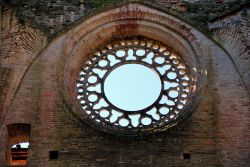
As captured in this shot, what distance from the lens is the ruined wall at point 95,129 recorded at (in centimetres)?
1354

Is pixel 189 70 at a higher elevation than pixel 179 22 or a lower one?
lower

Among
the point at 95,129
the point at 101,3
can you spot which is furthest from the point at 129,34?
the point at 95,129

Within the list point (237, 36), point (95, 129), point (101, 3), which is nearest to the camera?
point (95, 129)

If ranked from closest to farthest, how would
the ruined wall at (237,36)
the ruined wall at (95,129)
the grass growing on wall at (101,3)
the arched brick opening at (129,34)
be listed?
the ruined wall at (95,129)
the ruined wall at (237,36)
the arched brick opening at (129,34)
the grass growing on wall at (101,3)

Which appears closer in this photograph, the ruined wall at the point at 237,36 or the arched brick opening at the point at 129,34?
the ruined wall at the point at 237,36

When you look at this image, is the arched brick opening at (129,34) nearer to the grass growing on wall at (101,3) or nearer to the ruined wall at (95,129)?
the ruined wall at (95,129)

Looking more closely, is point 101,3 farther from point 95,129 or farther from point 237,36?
point 95,129

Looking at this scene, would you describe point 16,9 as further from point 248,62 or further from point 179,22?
point 248,62

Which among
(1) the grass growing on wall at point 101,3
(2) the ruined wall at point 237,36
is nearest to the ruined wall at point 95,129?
(2) the ruined wall at point 237,36

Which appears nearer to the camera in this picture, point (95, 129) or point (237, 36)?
point (95, 129)

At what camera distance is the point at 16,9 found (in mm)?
15367

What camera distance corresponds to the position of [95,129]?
13.9m

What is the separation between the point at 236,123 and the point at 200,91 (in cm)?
95

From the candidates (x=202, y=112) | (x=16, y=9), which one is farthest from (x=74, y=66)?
(x=202, y=112)
